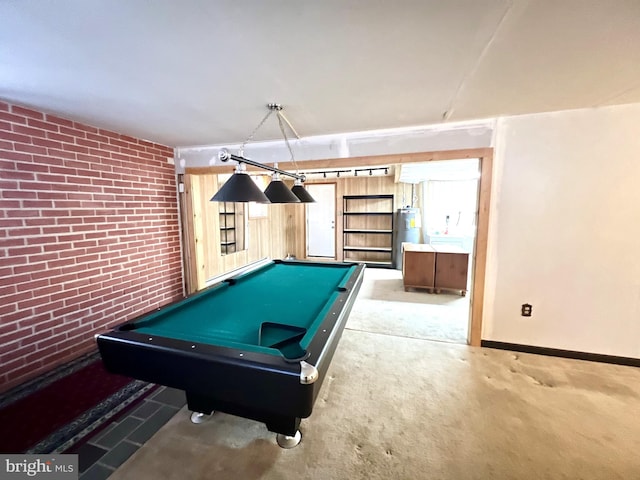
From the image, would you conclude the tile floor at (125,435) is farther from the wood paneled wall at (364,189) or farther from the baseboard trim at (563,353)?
the wood paneled wall at (364,189)

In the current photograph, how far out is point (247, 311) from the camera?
168cm

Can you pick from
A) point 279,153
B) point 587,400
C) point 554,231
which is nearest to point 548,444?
point 587,400

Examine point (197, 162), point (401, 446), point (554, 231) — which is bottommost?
point (401, 446)

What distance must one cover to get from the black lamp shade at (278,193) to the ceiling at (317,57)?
23.5 inches

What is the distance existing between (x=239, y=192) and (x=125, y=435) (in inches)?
62.4

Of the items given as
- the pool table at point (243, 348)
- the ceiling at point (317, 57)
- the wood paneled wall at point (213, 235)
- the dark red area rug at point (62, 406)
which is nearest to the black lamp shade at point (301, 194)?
the ceiling at point (317, 57)

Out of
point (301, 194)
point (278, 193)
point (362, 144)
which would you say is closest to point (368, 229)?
point (362, 144)

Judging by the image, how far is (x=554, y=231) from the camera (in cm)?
229

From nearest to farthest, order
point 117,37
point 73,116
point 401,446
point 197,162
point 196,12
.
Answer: point 196,12 < point 117,37 < point 401,446 < point 73,116 < point 197,162

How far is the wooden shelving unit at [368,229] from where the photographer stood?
614 centimetres

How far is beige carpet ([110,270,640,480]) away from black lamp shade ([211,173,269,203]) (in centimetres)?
141

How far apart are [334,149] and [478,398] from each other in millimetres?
2504

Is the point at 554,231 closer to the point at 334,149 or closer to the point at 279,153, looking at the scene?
the point at 334,149

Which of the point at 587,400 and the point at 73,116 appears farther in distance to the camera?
the point at 73,116
